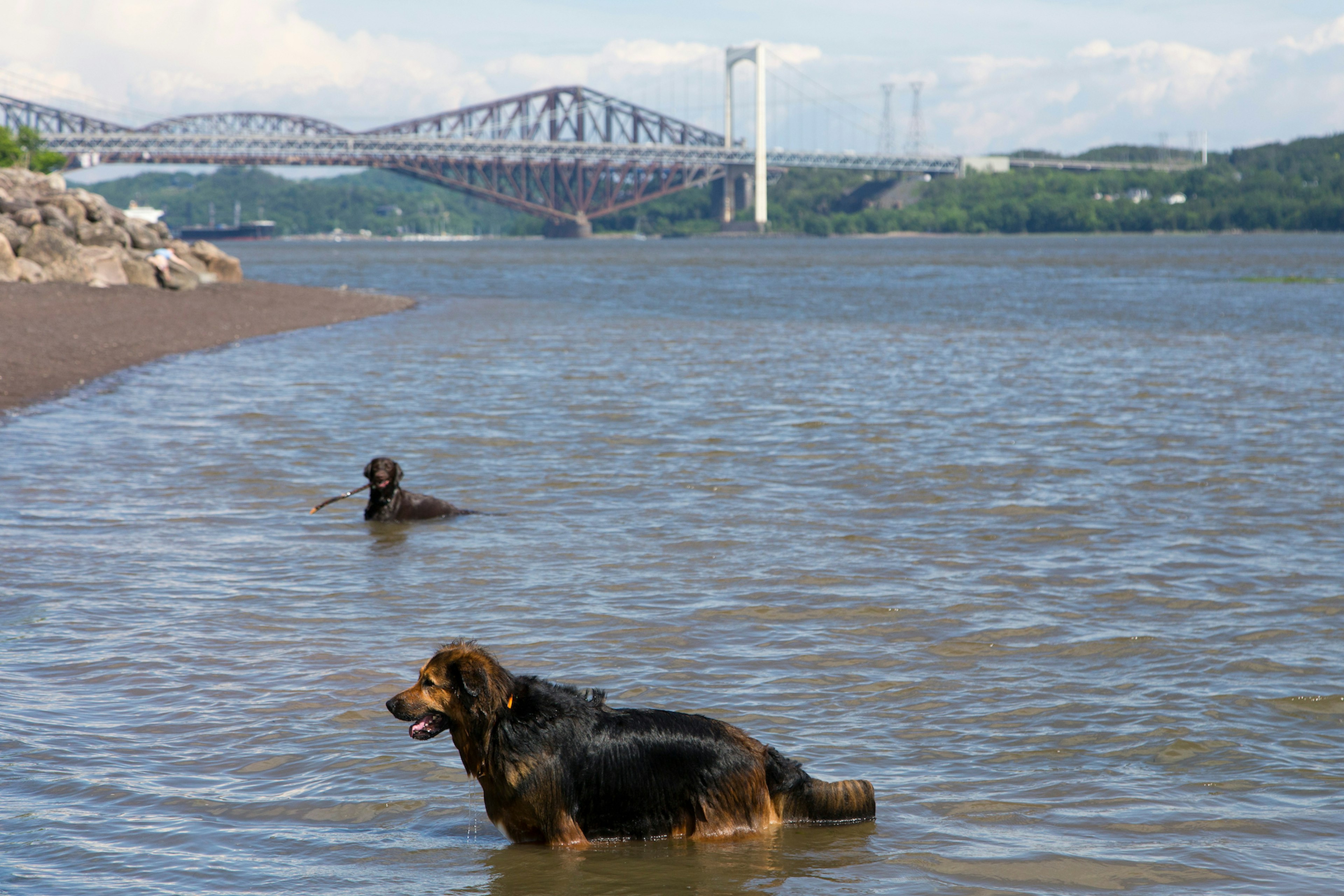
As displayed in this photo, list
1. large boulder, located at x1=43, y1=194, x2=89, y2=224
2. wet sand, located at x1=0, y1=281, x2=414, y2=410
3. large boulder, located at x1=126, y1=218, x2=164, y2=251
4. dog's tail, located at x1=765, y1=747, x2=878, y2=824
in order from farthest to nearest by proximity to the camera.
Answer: large boulder, located at x1=126, y1=218, x2=164, y2=251, large boulder, located at x1=43, y1=194, x2=89, y2=224, wet sand, located at x1=0, y1=281, x2=414, y2=410, dog's tail, located at x1=765, y1=747, x2=878, y2=824

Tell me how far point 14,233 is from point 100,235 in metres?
3.52

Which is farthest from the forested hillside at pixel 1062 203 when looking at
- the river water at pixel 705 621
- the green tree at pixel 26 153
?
the river water at pixel 705 621

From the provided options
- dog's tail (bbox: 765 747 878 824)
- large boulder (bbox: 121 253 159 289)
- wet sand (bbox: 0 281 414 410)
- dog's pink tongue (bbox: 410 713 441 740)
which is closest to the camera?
dog's pink tongue (bbox: 410 713 441 740)

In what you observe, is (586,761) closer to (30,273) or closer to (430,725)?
(430,725)

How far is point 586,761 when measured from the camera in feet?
13.5

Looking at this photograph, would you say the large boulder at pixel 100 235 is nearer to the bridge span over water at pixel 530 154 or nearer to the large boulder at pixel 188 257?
the large boulder at pixel 188 257

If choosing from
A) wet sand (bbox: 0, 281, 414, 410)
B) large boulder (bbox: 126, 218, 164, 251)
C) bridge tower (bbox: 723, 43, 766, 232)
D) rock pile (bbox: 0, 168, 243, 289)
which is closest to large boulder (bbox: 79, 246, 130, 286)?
rock pile (bbox: 0, 168, 243, 289)

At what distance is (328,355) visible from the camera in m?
22.1

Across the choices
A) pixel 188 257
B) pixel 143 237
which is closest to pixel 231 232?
pixel 188 257

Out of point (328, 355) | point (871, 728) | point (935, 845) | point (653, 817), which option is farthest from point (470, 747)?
point (328, 355)

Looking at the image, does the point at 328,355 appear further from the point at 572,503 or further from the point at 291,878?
the point at 291,878

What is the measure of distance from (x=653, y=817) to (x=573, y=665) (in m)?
1.93

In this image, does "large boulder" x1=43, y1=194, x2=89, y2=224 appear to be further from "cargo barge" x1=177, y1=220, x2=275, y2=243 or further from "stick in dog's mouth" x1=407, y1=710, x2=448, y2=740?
"cargo barge" x1=177, y1=220, x2=275, y2=243

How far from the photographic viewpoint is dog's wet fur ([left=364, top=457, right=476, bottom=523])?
926cm
